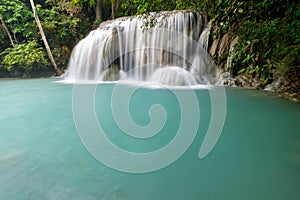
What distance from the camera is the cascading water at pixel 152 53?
6.05 meters

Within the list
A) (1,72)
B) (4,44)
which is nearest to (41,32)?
(4,44)

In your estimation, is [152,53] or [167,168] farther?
[152,53]

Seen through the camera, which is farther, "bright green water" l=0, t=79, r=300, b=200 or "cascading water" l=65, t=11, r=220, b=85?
"cascading water" l=65, t=11, r=220, b=85

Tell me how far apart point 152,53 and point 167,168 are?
5.85 meters

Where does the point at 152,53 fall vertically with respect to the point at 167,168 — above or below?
above

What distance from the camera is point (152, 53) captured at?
7031mm

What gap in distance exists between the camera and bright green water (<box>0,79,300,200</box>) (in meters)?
1.32

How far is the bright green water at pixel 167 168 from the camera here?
132cm

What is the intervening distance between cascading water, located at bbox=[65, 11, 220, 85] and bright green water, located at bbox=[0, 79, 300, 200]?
11.0ft

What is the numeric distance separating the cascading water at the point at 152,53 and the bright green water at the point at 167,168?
3.37 meters

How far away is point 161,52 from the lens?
693 cm

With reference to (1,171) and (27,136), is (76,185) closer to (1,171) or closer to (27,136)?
(1,171)

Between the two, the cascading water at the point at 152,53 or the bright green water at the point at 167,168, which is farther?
the cascading water at the point at 152,53

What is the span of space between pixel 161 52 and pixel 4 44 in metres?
7.90
